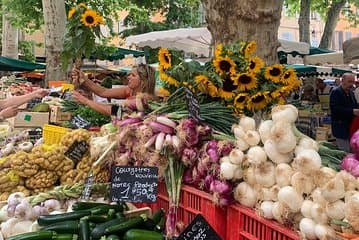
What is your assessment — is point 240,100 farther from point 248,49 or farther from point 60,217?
point 60,217

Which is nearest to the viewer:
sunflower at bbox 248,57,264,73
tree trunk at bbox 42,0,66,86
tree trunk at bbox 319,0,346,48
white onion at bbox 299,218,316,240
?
white onion at bbox 299,218,316,240

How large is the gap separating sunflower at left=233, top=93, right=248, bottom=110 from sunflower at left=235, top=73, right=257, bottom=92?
6cm

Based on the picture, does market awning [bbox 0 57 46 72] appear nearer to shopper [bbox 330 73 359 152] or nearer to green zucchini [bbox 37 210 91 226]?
shopper [bbox 330 73 359 152]

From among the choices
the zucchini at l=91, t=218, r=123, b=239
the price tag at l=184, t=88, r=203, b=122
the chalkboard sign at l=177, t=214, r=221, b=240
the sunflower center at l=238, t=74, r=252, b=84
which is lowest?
the zucchini at l=91, t=218, r=123, b=239

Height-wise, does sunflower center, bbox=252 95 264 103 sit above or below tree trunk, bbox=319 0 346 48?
below

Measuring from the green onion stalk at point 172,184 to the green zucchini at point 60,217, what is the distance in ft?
1.79

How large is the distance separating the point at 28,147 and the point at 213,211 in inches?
97.2

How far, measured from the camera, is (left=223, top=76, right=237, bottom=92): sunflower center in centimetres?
378

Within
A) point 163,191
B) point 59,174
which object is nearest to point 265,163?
point 163,191

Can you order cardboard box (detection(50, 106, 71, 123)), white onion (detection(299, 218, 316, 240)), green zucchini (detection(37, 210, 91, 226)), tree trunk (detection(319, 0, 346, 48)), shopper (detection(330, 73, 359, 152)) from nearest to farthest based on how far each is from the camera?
white onion (detection(299, 218, 316, 240)) < green zucchini (detection(37, 210, 91, 226)) < cardboard box (detection(50, 106, 71, 123)) < shopper (detection(330, 73, 359, 152)) < tree trunk (detection(319, 0, 346, 48))

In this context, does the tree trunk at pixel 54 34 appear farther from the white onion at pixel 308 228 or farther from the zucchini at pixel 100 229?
the white onion at pixel 308 228

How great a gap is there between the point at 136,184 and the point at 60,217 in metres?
0.53

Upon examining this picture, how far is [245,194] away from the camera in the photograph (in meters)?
2.58

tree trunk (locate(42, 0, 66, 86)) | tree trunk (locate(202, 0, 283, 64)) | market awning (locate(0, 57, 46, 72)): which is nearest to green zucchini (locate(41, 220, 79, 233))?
tree trunk (locate(202, 0, 283, 64))
